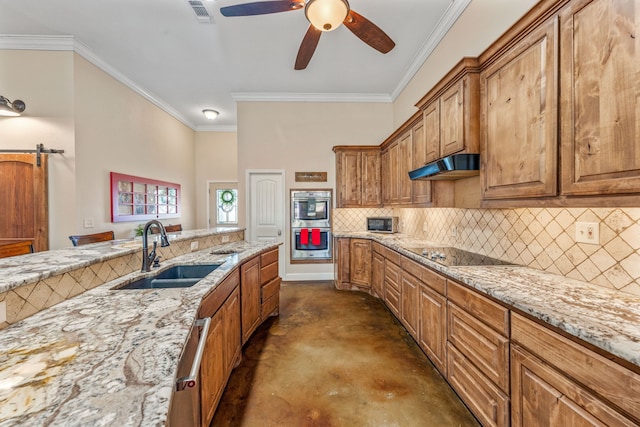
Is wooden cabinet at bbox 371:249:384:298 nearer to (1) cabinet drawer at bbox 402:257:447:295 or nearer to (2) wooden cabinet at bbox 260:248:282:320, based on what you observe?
(1) cabinet drawer at bbox 402:257:447:295

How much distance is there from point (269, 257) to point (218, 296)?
4.30 ft

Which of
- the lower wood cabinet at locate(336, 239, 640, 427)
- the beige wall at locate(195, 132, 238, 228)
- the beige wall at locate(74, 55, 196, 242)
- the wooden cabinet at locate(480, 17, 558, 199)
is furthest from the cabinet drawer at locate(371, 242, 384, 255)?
the beige wall at locate(195, 132, 238, 228)

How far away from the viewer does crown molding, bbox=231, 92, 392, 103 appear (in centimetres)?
461

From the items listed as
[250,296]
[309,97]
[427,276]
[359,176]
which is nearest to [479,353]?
[427,276]

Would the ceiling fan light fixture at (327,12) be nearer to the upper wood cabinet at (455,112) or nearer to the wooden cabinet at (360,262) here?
the upper wood cabinet at (455,112)

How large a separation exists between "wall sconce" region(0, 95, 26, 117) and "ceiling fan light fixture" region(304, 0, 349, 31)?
11.7 ft

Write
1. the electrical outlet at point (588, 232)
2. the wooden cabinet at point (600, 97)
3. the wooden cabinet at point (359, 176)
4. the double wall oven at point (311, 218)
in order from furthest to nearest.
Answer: the double wall oven at point (311, 218) < the wooden cabinet at point (359, 176) < the electrical outlet at point (588, 232) < the wooden cabinet at point (600, 97)

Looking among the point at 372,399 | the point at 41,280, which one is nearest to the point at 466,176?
the point at 372,399

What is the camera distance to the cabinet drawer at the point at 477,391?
1.33 metres

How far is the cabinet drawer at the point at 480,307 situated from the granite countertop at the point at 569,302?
0.06 m

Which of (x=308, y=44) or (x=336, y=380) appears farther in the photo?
(x=308, y=44)

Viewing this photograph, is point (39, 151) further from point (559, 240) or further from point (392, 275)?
point (559, 240)

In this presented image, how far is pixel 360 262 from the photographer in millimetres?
3918

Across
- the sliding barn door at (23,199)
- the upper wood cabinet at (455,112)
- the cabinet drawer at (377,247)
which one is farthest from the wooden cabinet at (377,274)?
the sliding barn door at (23,199)
